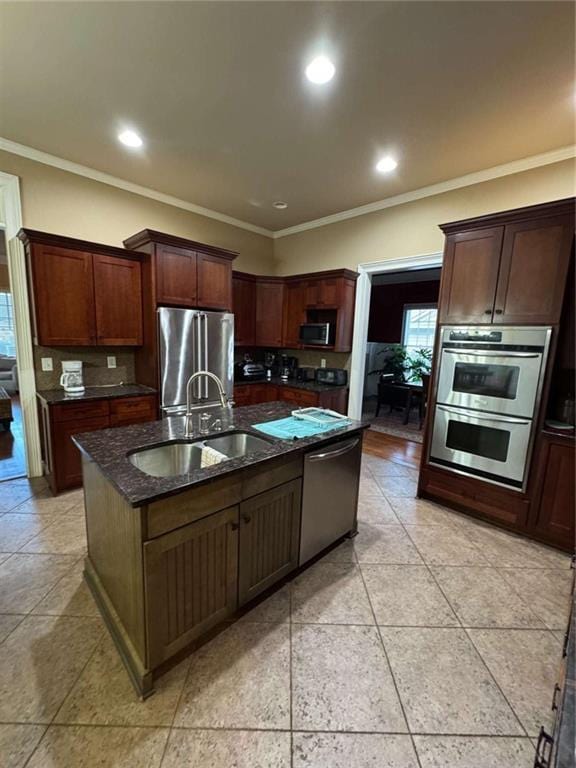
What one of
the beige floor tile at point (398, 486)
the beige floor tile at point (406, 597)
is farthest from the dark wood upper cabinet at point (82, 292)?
the beige floor tile at point (406, 597)

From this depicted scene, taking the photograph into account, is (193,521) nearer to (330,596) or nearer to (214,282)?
(330,596)

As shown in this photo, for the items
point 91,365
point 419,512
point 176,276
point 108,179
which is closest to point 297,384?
point 176,276

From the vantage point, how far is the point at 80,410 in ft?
10.0

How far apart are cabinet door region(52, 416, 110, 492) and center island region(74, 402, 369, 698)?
135cm

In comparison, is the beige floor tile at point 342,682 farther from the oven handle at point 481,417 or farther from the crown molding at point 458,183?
the crown molding at point 458,183

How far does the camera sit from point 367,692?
1446 mm

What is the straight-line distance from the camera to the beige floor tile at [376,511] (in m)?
2.84

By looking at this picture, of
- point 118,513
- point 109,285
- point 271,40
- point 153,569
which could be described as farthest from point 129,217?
point 153,569

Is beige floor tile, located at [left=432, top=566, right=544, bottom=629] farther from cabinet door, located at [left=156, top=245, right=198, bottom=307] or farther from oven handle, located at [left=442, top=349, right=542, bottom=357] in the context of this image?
cabinet door, located at [left=156, top=245, right=198, bottom=307]

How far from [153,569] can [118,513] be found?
12.3 inches

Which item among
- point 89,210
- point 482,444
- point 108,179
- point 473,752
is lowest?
point 473,752

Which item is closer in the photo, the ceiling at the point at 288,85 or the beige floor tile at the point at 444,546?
the ceiling at the point at 288,85

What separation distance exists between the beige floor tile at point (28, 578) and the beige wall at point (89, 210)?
2.95m

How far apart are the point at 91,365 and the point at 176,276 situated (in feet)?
4.44
